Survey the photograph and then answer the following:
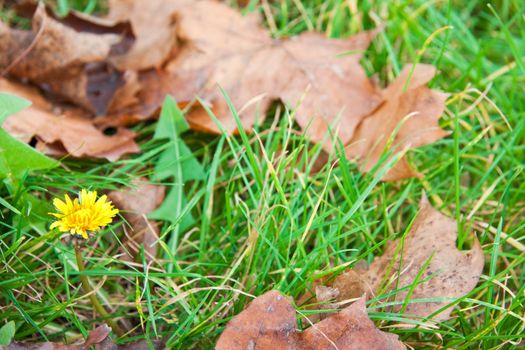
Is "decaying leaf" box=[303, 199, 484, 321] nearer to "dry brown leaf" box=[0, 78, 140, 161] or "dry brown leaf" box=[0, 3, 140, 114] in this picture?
"dry brown leaf" box=[0, 78, 140, 161]

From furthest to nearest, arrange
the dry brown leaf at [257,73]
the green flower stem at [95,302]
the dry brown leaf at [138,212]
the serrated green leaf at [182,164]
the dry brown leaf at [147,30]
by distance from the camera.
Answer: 1. the dry brown leaf at [147,30]
2. the dry brown leaf at [257,73]
3. the serrated green leaf at [182,164]
4. the dry brown leaf at [138,212]
5. the green flower stem at [95,302]

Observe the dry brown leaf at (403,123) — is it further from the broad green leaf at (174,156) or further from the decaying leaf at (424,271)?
the broad green leaf at (174,156)

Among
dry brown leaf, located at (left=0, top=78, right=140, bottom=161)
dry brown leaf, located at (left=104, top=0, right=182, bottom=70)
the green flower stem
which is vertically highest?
dry brown leaf, located at (left=104, top=0, right=182, bottom=70)

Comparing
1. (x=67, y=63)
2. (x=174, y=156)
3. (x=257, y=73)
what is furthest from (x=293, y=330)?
(x=67, y=63)

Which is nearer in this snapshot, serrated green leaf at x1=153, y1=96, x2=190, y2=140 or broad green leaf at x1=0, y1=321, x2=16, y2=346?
broad green leaf at x1=0, y1=321, x2=16, y2=346

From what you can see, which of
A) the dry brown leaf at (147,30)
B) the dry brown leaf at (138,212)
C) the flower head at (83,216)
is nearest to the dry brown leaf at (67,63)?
the dry brown leaf at (147,30)

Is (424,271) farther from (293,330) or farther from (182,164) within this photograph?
(182,164)

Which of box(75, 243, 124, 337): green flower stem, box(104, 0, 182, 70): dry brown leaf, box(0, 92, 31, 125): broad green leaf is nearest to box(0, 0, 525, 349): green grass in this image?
box(75, 243, 124, 337): green flower stem
